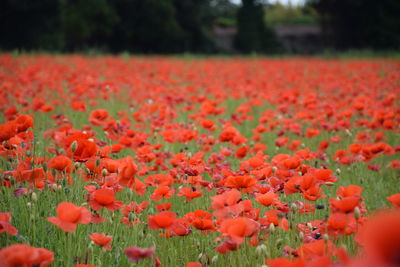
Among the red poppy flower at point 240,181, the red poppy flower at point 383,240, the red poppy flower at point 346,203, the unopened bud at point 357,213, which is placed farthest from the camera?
the red poppy flower at point 240,181

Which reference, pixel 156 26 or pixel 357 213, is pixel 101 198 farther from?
pixel 156 26

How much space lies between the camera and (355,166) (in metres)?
2.71

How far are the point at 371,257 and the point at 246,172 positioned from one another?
4.10 feet

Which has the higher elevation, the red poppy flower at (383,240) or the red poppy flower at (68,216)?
the red poppy flower at (383,240)

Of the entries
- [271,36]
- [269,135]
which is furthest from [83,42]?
[269,135]

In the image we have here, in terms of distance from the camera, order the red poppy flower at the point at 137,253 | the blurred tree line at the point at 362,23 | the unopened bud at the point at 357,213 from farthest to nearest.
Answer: the blurred tree line at the point at 362,23 → the unopened bud at the point at 357,213 → the red poppy flower at the point at 137,253

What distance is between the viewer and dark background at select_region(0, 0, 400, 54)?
20.5 meters

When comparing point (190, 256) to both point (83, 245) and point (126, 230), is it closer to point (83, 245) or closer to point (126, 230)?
point (126, 230)

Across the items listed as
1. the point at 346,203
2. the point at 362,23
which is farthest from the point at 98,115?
the point at 362,23

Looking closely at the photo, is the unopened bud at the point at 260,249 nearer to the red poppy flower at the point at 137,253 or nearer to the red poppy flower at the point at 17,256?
the red poppy flower at the point at 137,253

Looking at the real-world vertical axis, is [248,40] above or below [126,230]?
above

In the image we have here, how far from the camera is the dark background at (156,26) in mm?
20500

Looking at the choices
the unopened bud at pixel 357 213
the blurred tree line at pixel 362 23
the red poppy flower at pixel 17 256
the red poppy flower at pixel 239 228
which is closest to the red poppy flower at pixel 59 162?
the red poppy flower at pixel 17 256

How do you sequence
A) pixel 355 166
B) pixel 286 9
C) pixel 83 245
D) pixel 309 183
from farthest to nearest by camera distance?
1. pixel 286 9
2. pixel 355 166
3. pixel 83 245
4. pixel 309 183
